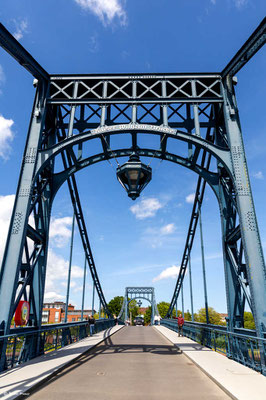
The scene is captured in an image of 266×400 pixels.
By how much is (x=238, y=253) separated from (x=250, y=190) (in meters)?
2.28

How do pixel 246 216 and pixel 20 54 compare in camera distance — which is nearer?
pixel 246 216

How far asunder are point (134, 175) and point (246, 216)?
3.65 meters

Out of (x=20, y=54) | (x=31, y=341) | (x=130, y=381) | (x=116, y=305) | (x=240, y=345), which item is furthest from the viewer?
(x=116, y=305)

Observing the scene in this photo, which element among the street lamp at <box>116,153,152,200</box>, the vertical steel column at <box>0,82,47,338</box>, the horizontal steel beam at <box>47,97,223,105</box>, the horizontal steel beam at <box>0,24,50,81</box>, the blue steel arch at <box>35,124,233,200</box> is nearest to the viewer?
the vertical steel column at <box>0,82,47,338</box>

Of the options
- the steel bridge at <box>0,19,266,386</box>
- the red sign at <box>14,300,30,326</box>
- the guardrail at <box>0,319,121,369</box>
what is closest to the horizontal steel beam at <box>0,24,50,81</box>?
the steel bridge at <box>0,19,266,386</box>

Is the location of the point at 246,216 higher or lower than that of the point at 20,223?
higher

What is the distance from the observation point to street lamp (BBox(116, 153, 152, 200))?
887 cm

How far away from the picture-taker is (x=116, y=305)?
97.8 m

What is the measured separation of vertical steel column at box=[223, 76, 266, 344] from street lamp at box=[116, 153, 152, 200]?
2.95 meters

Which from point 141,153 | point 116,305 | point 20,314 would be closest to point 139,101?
point 141,153

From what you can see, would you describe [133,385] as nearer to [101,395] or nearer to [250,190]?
[101,395]

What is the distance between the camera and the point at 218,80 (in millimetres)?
11000

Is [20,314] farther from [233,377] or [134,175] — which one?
[233,377]

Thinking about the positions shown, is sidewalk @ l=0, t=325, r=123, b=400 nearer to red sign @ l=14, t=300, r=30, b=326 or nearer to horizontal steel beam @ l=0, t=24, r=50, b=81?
red sign @ l=14, t=300, r=30, b=326
